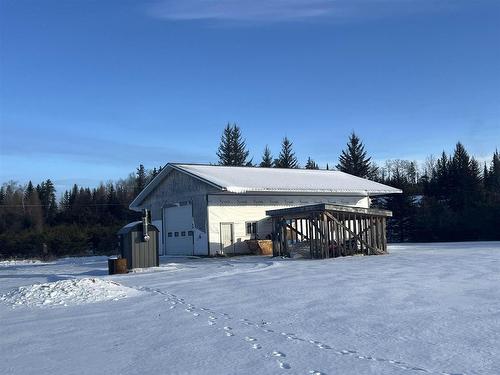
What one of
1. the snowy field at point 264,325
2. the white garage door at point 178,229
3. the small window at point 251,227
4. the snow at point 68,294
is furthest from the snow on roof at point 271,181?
the snowy field at point 264,325

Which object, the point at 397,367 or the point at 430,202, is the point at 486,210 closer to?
the point at 430,202

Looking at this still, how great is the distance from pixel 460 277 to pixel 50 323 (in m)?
A: 9.91

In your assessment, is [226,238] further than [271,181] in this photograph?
No

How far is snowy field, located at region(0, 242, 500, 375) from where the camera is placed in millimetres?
6742

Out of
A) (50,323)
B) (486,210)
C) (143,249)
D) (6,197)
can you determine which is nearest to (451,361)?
(50,323)

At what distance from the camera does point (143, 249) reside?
75.0 feet

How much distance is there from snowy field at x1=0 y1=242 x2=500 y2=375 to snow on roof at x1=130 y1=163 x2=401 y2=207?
49.3ft

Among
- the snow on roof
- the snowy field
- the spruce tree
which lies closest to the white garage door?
the snow on roof

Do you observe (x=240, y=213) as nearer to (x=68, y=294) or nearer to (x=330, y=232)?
(x=330, y=232)

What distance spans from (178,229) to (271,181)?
6302 mm

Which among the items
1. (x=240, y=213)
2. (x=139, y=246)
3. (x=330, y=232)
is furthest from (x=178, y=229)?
(x=330, y=232)

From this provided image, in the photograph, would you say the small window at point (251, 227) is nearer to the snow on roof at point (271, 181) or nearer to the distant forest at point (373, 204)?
the snow on roof at point (271, 181)

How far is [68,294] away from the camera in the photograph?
1391 cm

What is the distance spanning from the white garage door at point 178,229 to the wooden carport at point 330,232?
24.7 ft
